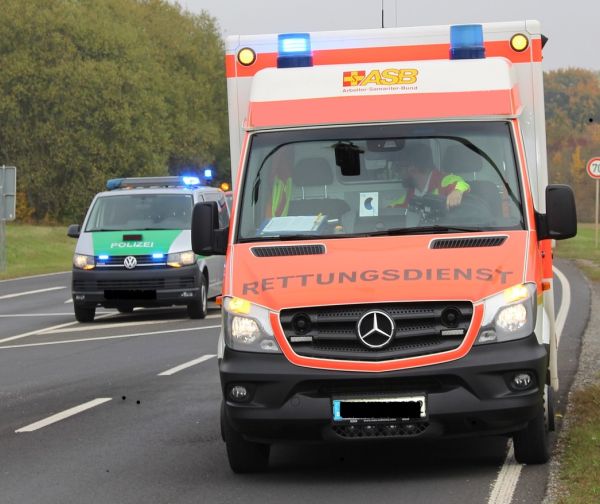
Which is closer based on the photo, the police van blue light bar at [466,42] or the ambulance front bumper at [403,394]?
the ambulance front bumper at [403,394]

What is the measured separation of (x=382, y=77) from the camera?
29.7ft

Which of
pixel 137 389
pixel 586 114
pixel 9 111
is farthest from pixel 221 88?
pixel 137 389

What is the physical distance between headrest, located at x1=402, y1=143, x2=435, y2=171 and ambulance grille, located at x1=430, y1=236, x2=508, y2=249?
685 mm

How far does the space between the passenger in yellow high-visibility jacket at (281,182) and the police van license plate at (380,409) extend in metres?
1.55

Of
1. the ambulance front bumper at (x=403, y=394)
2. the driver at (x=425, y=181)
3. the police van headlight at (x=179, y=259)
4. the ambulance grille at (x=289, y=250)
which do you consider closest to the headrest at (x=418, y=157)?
the driver at (x=425, y=181)

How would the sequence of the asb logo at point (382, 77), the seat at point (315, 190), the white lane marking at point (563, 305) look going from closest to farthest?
the seat at point (315, 190), the asb logo at point (382, 77), the white lane marking at point (563, 305)

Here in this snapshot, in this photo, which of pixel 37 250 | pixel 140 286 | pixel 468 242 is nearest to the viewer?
pixel 468 242

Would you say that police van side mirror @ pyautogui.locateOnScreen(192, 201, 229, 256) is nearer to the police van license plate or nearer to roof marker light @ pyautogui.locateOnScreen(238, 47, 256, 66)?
roof marker light @ pyautogui.locateOnScreen(238, 47, 256, 66)

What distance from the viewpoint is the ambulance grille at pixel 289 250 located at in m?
8.13

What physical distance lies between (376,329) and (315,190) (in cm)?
145

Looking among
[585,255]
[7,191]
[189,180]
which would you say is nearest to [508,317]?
[189,180]

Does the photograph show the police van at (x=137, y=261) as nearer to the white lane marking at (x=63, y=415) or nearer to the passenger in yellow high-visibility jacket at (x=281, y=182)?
the white lane marking at (x=63, y=415)

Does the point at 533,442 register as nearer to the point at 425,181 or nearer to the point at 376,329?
the point at 376,329

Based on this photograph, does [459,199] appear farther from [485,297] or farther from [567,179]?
[567,179]
